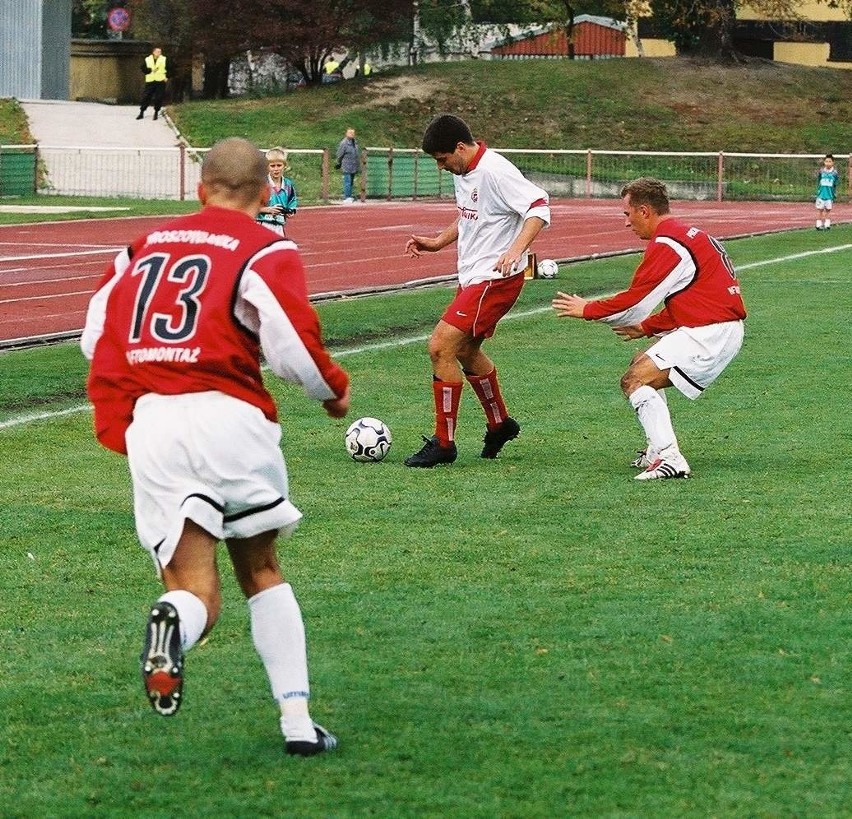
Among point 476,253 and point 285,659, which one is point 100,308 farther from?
point 476,253

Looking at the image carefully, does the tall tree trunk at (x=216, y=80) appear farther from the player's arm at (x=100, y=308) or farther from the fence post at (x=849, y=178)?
the player's arm at (x=100, y=308)

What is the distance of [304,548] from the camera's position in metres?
7.95

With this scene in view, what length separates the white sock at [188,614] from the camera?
15.6 ft

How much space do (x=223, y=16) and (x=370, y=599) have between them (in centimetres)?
5026

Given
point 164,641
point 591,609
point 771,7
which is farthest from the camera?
point 771,7

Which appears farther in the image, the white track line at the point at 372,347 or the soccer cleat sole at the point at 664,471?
the white track line at the point at 372,347

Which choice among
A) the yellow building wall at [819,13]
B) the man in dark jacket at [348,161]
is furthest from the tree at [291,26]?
the yellow building wall at [819,13]

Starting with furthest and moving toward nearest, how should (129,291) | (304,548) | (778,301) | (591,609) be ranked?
(778,301) < (304,548) < (591,609) < (129,291)

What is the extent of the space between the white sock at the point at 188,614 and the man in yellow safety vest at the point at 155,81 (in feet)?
146

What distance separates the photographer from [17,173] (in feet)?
136

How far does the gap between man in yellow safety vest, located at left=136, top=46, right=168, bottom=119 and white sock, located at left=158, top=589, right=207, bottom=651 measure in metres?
44.6

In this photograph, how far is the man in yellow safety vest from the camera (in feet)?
159

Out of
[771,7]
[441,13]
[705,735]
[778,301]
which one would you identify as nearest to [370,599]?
[705,735]

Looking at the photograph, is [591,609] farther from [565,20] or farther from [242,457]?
Result: [565,20]
